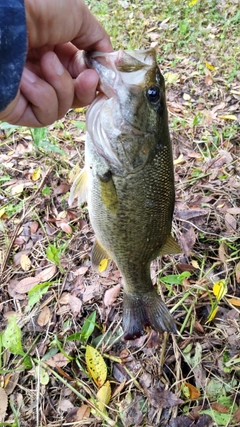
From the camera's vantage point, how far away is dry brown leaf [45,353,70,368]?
2.52m

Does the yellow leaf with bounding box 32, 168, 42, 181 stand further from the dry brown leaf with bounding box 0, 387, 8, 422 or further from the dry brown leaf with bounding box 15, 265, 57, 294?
the dry brown leaf with bounding box 0, 387, 8, 422

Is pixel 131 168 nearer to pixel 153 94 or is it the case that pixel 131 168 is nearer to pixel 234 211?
pixel 153 94

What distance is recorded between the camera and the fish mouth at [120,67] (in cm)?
175

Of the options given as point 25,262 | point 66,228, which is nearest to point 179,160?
Answer: point 66,228

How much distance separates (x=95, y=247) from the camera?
2.37 metres

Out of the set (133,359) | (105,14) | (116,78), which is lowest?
(133,359)

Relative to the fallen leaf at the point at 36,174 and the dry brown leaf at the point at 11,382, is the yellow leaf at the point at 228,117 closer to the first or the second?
the fallen leaf at the point at 36,174

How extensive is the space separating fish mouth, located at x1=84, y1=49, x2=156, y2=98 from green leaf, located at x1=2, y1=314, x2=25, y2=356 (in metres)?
1.49

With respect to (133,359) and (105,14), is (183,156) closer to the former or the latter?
(133,359)

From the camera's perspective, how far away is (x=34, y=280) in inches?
116

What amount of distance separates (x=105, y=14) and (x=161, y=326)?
5.28 m

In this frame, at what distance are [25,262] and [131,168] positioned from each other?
1.48m

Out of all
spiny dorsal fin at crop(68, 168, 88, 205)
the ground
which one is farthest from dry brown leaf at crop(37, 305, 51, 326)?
spiny dorsal fin at crop(68, 168, 88, 205)

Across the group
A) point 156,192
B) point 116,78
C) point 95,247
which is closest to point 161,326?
point 95,247
